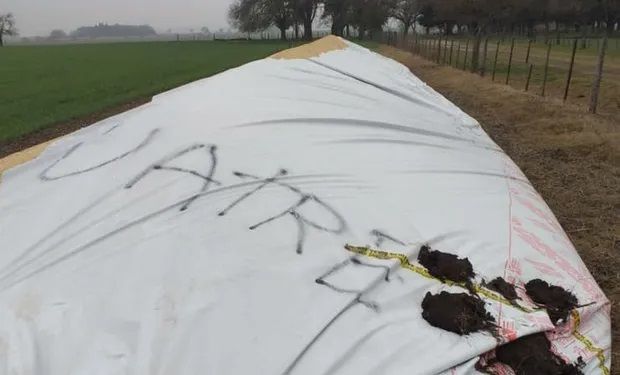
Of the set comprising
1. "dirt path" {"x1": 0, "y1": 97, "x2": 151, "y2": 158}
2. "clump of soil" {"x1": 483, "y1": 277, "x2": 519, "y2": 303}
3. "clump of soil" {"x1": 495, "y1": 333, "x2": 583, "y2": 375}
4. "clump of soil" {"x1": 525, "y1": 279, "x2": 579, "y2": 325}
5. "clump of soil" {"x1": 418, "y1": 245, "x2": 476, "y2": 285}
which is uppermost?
"clump of soil" {"x1": 418, "y1": 245, "x2": 476, "y2": 285}

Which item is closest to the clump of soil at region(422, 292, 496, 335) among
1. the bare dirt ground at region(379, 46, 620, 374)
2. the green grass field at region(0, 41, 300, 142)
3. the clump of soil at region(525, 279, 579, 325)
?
the clump of soil at region(525, 279, 579, 325)

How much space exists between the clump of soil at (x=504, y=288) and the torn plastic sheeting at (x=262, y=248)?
0.04 meters

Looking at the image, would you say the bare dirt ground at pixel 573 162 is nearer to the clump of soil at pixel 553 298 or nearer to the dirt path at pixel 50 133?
the clump of soil at pixel 553 298

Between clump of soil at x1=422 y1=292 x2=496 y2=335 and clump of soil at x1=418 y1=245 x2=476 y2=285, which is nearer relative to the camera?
clump of soil at x1=422 y1=292 x2=496 y2=335

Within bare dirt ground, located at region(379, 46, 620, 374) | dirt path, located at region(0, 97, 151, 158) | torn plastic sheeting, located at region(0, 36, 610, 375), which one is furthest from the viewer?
dirt path, located at region(0, 97, 151, 158)

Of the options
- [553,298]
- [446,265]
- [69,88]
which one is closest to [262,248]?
[446,265]

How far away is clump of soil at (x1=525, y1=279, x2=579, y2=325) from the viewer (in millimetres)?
2770

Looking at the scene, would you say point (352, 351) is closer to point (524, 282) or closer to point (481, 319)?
point (481, 319)

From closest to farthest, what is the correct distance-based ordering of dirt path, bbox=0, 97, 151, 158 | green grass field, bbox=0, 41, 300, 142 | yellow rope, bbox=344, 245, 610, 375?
1. yellow rope, bbox=344, 245, 610, 375
2. dirt path, bbox=0, 97, 151, 158
3. green grass field, bbox=0, 41, 300, 142

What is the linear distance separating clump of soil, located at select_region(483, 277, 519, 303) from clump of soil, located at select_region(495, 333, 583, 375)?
237 mm

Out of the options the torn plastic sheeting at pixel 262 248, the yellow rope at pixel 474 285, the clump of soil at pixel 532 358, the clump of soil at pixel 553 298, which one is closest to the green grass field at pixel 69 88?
the torn plastic sheeting at pixel 262 248

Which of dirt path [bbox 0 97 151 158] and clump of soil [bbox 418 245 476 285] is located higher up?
clump of soil [bbox 418 245 476 285]

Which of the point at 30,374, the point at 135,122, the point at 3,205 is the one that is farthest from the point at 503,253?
the point at 3,205

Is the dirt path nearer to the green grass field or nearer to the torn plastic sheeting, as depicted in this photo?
the green grass field
